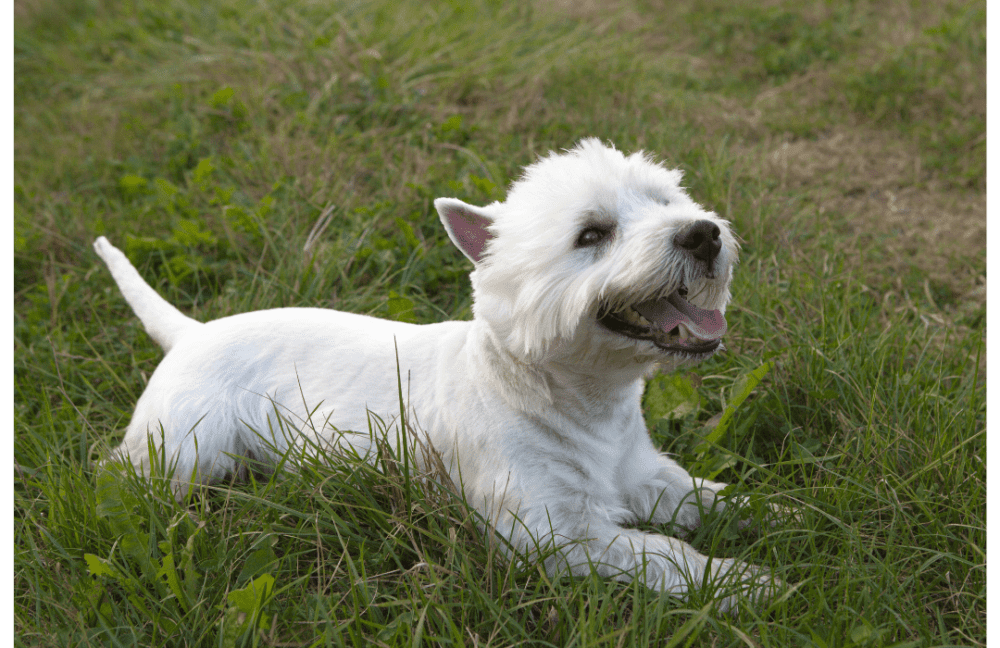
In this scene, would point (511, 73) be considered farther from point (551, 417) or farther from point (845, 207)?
point (551, 417)

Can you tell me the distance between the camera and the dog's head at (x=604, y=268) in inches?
90.4

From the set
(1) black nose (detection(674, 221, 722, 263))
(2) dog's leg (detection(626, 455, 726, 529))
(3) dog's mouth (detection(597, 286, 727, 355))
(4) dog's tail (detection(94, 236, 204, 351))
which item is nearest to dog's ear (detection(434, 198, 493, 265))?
(3) dog's mouth (detection(597, 286, 727, 355))

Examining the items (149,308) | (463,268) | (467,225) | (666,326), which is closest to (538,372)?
(666,326)

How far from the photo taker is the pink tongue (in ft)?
7.95

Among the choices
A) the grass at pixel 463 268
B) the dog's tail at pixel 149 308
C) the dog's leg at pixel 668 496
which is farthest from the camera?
the dog's tail at pixel 149 308

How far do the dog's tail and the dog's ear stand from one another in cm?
138

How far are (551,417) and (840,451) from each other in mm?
1266

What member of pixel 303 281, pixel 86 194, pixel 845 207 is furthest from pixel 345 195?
pixel 845 207

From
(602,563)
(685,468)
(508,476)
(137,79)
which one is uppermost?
(137,79)

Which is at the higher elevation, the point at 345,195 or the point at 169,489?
the point at 345,195

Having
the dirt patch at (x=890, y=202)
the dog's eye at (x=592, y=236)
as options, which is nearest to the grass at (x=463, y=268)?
the dirt patch at (x=890, y=202)

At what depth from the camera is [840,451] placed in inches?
120

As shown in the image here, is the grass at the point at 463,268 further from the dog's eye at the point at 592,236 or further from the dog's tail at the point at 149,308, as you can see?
the dog's eye at the point at 592,236

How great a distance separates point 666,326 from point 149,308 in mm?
2422
